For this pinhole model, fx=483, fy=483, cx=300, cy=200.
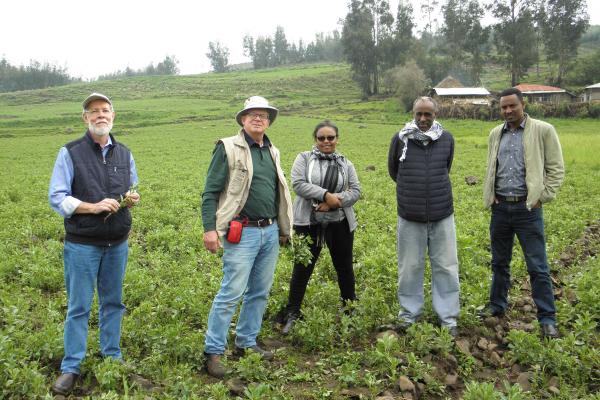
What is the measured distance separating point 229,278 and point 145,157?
25006 mm

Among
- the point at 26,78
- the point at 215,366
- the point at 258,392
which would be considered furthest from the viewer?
the point at 26,78

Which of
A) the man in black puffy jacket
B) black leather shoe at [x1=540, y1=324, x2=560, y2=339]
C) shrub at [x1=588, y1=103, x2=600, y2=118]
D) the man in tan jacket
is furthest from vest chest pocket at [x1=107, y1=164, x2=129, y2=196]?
shrub at [x1=588, y1=103, x2=600, y2=118]

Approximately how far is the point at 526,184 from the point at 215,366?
411 cm

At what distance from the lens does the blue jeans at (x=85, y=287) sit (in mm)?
4535

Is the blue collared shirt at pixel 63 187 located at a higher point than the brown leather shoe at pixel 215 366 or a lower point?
higher

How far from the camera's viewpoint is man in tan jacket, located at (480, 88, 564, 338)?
5695 mm

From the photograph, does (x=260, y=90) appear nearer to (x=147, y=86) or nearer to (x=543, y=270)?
(x=147, y=86)

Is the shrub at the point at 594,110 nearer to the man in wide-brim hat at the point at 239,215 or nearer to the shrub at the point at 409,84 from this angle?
the shrub at the point at 409,84

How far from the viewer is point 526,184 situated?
5766 mm

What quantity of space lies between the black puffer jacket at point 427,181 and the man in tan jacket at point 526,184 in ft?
2.30

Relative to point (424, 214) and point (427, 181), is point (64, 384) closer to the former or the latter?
point (424, 214)

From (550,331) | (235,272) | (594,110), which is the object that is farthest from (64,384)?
(594,110)

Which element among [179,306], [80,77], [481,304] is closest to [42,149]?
[179,306]

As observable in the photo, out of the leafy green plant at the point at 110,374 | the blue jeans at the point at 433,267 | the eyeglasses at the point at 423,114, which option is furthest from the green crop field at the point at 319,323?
the eyeglasses at the point at 423,114
